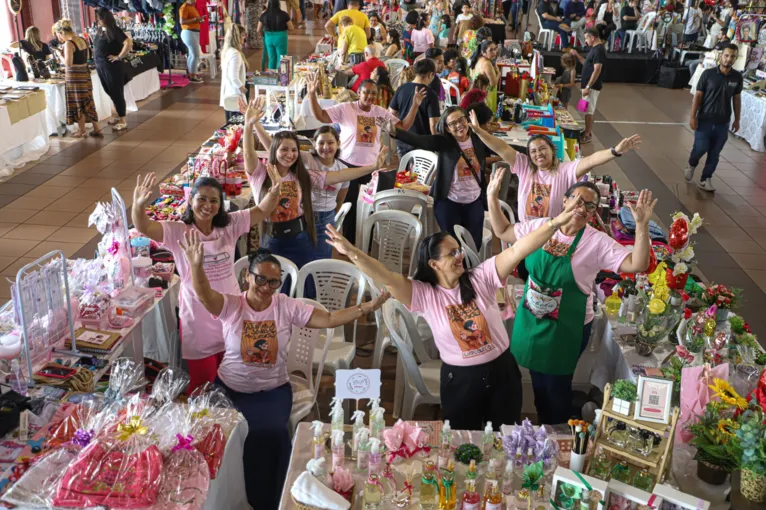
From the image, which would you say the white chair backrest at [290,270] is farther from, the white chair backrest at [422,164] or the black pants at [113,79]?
the black pants at [113,79]

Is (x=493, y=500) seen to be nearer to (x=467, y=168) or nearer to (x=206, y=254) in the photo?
(x=206, y=254)

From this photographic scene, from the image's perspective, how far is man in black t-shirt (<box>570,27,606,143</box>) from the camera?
10289 mm

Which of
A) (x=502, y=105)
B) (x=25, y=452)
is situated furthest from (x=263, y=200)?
(x=502, y=105)

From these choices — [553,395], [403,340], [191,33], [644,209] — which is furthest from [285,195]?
[191,33]

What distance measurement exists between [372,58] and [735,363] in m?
6.40

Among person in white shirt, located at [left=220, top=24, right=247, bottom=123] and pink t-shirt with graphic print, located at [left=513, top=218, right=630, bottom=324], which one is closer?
pink t-shirt with graphic print, located at [left=513, top=218, right=630, bottom=324]

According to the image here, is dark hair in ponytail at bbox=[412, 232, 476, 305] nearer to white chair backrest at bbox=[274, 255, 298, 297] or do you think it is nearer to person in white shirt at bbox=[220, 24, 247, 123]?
white chair backrest at bbox=[274, 255, 298, 297]

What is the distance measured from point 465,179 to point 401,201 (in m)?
0.65

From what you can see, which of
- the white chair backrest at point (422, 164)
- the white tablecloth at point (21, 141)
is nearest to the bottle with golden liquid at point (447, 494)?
the white chair backrest at point (422, 164)

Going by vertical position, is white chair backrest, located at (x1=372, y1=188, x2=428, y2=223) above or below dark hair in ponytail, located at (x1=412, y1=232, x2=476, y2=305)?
below

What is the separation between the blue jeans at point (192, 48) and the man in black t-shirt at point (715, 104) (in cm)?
875

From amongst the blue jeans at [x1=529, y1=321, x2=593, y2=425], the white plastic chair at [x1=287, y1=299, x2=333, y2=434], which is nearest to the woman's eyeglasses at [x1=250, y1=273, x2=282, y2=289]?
the white plastic chair at [x1=287, y1=299, x2=333, y2=434]

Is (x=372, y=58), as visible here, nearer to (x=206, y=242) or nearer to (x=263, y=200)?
(x=263, y=200)

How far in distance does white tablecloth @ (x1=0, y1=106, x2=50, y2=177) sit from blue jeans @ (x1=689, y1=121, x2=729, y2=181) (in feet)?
25.0
